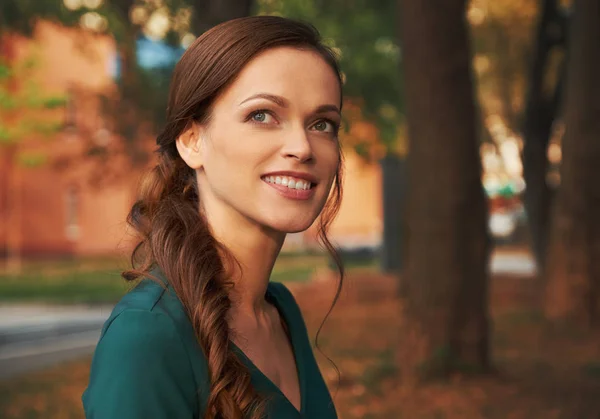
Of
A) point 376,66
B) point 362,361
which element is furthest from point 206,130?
point 376,66

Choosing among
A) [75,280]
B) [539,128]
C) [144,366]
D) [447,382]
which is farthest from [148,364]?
[75,280]

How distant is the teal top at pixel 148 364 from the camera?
65.3 inches

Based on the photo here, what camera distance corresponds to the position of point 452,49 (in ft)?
31.1

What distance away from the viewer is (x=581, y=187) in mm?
12672

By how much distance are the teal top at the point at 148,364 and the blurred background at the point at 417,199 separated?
458 millimetres

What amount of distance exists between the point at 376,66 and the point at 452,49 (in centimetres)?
1055

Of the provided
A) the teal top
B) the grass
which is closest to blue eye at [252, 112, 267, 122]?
the teal top

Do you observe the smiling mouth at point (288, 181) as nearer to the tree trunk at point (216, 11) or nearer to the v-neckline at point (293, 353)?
the v-neckline at point (293, 353)

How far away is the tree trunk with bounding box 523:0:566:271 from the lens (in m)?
16.6

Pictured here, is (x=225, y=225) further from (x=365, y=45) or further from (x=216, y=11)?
(x=365, y=45)

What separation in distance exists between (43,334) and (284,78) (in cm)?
1499

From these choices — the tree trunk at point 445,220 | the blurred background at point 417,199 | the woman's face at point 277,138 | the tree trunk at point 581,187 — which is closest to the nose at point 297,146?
the woman's face at point 277,138

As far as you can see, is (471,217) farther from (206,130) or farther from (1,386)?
(206,130)

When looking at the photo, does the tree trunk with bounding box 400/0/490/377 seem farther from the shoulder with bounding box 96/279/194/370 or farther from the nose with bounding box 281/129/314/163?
the shoulder with bounding box 96/279/194/370
